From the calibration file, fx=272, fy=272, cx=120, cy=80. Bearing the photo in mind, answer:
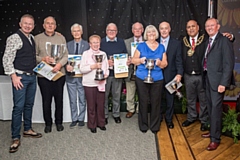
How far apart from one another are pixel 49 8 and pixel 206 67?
116 inches

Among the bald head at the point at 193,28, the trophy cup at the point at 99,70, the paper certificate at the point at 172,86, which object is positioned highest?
the bald head at the point at 193,28

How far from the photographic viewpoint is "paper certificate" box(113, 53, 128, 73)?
3764mm

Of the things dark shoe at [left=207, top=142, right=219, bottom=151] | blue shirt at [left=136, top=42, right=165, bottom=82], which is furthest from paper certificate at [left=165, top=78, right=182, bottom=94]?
dark shoe at [left=207, top=142, right=219, bottom=151]

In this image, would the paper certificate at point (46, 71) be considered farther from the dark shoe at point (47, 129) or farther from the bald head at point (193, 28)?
the bald head at point (193, 28)

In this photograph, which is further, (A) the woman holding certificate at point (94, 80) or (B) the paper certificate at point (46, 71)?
(A) the woman holding certificate at point (94, 80)

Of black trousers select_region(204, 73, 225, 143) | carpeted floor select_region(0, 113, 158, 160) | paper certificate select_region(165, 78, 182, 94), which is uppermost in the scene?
paper certificate select_region(165, 78, 182, 94)

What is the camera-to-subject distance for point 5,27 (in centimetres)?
504

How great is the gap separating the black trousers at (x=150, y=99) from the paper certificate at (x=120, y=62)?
33 centimetres

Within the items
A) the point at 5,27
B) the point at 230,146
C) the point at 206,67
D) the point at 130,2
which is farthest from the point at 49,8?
the point at 230,146

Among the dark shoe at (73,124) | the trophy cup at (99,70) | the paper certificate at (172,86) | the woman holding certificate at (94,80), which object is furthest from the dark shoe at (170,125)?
the dark shoe at (73,124)

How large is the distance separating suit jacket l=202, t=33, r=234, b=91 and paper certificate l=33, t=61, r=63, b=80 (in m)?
1.88

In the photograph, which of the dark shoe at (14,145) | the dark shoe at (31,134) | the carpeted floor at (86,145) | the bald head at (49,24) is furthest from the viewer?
the dark shoe at (31,134)

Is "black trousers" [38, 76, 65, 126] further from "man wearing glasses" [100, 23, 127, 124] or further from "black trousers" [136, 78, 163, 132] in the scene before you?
"black trousers" [136, 78, 163, 132]

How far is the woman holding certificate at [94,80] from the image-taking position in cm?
357
